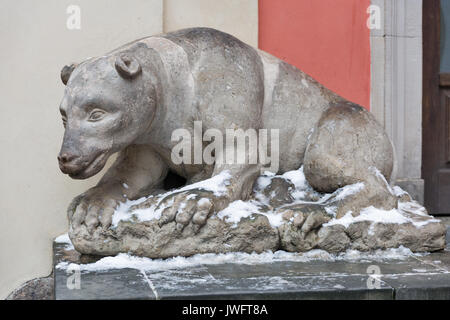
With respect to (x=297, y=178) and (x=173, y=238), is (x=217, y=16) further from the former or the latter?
(x=173, y=238)

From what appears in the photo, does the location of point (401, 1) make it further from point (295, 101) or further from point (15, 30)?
point (15, 30)

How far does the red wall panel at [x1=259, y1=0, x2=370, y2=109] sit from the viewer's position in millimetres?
3799

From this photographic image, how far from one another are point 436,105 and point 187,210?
2301 mm

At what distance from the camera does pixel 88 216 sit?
2.66 m

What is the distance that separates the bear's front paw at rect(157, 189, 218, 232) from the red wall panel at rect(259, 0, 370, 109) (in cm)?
151

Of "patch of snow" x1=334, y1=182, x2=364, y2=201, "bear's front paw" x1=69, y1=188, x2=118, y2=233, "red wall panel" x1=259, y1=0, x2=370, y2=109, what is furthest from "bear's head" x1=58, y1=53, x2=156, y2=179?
"red wall panel" x1=259, y1=0, x2=370, y2=109

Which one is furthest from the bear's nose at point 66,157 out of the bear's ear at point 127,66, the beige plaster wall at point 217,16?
the beige plaster wall at point 217,16

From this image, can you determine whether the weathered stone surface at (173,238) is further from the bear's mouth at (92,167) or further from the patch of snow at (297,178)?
the patch of snow at (297,178)

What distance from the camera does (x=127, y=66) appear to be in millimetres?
2594

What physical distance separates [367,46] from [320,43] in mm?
314

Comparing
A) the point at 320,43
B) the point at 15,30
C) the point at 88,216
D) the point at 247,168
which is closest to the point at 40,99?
the point at 15,30

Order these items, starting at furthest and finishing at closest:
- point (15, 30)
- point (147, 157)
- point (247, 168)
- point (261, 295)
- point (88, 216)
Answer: point (15, 30) < point (147, 157) < point (247, 168) < point (88, 216) < point (261, 295)

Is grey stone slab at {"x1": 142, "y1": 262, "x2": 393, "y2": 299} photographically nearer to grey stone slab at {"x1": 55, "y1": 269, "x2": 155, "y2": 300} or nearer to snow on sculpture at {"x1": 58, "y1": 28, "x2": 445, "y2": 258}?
grey stone slab at {"x1": 55, "y1": 269, "x2": 155, "y2": 300}

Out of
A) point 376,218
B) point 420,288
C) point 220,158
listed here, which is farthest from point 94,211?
point 420,288
